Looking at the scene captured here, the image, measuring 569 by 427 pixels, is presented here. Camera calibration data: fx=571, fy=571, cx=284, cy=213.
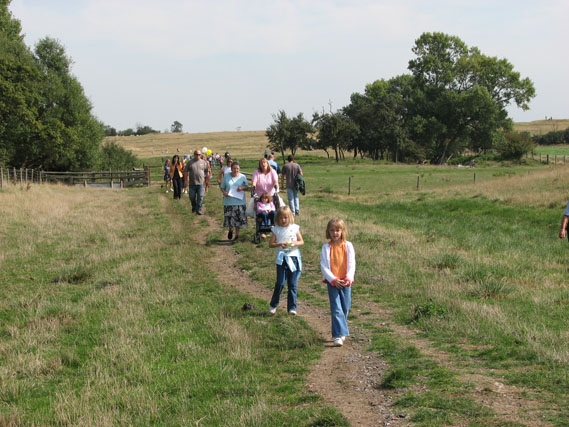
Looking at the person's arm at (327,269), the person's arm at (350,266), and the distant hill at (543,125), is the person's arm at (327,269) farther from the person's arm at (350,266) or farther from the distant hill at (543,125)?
the distant hill at (543,125)

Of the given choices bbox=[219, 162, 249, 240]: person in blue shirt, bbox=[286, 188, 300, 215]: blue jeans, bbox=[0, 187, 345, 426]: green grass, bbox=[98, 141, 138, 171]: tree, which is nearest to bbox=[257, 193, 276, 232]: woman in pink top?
bbox=[219, 162, 249, 240]: person in blue shirt

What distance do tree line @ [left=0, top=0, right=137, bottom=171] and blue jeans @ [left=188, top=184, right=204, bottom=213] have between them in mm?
19967

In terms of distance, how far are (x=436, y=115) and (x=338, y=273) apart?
77958mm

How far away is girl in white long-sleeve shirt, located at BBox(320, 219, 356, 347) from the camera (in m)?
6.72

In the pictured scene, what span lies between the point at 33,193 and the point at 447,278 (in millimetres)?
24434

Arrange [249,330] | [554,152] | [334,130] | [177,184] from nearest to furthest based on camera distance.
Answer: [249,330] → [177,184] → [334,130] → [554,152]

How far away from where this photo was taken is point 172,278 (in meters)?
10.6

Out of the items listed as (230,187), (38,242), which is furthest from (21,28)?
(230,187)

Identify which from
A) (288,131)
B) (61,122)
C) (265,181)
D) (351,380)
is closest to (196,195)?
(265,181)

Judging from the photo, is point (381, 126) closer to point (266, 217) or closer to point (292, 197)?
point (292, 197)

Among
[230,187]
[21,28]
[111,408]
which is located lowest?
[111,408]

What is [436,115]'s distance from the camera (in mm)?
80562

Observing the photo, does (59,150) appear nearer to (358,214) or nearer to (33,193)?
(33,193)

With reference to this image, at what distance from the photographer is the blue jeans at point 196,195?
60.5ft
